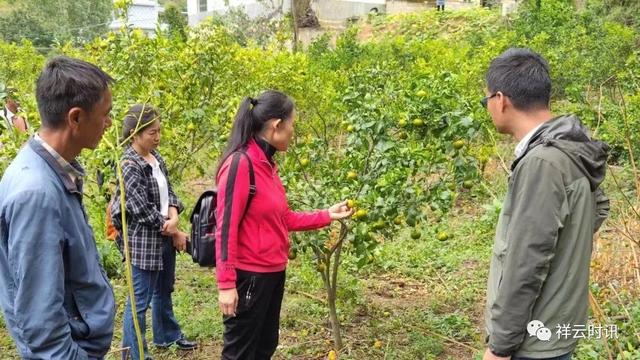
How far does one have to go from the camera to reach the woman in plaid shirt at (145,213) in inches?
135

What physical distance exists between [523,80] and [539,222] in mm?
483

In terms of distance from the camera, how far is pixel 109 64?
4.93m

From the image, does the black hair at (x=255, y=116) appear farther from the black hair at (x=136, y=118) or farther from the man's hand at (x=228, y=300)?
the black hair at (x=136, y=118)

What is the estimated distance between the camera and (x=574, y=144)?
1.93 meters

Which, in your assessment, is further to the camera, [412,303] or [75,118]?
[412,303]

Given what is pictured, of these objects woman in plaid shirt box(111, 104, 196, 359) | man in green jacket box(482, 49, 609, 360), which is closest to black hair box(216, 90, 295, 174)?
woman in plaid shirt box(111, 104, 196, 359)

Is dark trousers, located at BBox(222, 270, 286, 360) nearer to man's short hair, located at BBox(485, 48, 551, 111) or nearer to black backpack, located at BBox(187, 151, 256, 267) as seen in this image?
black backpack, located at BBox(187, 151, 256, 267)

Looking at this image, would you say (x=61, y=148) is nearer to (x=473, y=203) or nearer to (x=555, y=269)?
(x=555, y=269)

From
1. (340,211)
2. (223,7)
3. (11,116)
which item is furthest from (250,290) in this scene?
(223,7)

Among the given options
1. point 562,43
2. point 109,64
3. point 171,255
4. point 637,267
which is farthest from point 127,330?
point 562,43

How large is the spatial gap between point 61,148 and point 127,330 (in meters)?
2.03

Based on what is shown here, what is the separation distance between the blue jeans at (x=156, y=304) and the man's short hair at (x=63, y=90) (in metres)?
1.96

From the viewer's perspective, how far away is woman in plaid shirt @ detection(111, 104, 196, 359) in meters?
3.43

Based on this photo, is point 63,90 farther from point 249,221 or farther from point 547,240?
point 547,240
